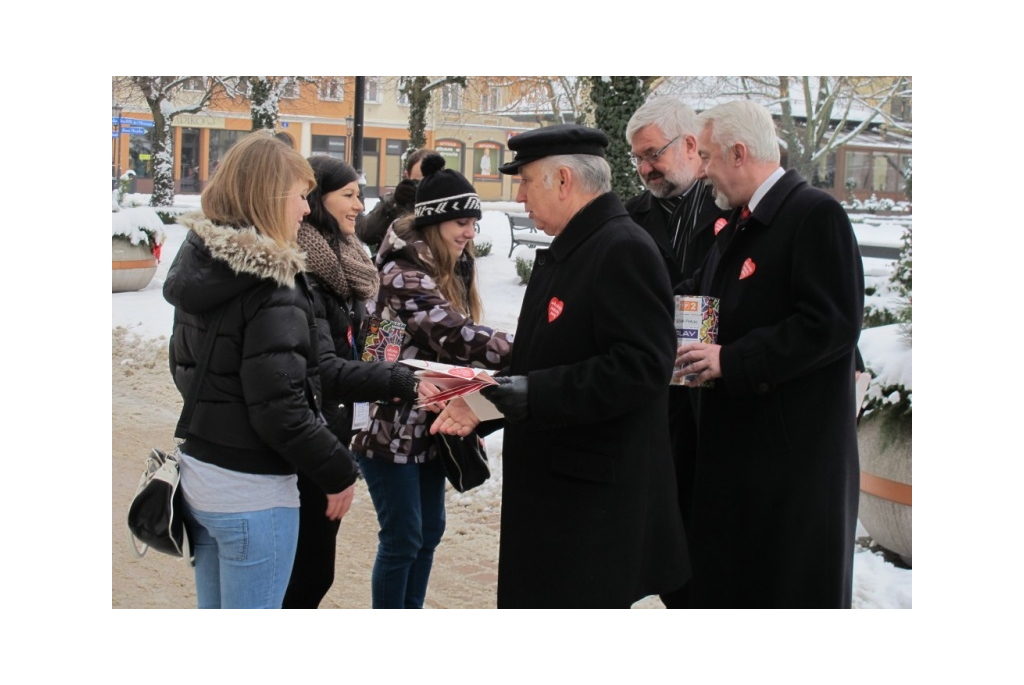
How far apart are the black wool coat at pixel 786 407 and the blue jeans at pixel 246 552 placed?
1.42m

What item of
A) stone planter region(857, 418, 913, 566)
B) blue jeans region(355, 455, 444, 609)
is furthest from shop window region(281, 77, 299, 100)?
stone planter region(857, 418, 913, 566)

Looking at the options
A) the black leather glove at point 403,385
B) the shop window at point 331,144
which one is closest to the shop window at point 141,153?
the shop window at point 331,144

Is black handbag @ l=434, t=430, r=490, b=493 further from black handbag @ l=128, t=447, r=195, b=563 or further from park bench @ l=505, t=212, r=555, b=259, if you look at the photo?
park bench @ l=505, t=212, r=555, b=259

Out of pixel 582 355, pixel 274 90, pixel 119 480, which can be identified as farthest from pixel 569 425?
pixel 119 480

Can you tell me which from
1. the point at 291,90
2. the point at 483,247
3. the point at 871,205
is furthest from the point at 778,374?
the point at 291,90

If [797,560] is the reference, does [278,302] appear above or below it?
above

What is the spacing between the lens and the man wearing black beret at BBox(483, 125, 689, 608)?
8.50 feet

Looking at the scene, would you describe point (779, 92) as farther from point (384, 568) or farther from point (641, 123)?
point (384, 568)

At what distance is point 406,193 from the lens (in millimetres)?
4125

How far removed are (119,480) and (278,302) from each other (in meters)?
3.72

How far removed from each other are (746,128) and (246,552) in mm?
2011

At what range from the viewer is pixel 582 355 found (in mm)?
2707

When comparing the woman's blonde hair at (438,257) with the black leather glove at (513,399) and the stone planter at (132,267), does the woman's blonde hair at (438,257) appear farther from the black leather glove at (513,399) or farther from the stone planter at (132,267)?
the stone planter at (132,267)
